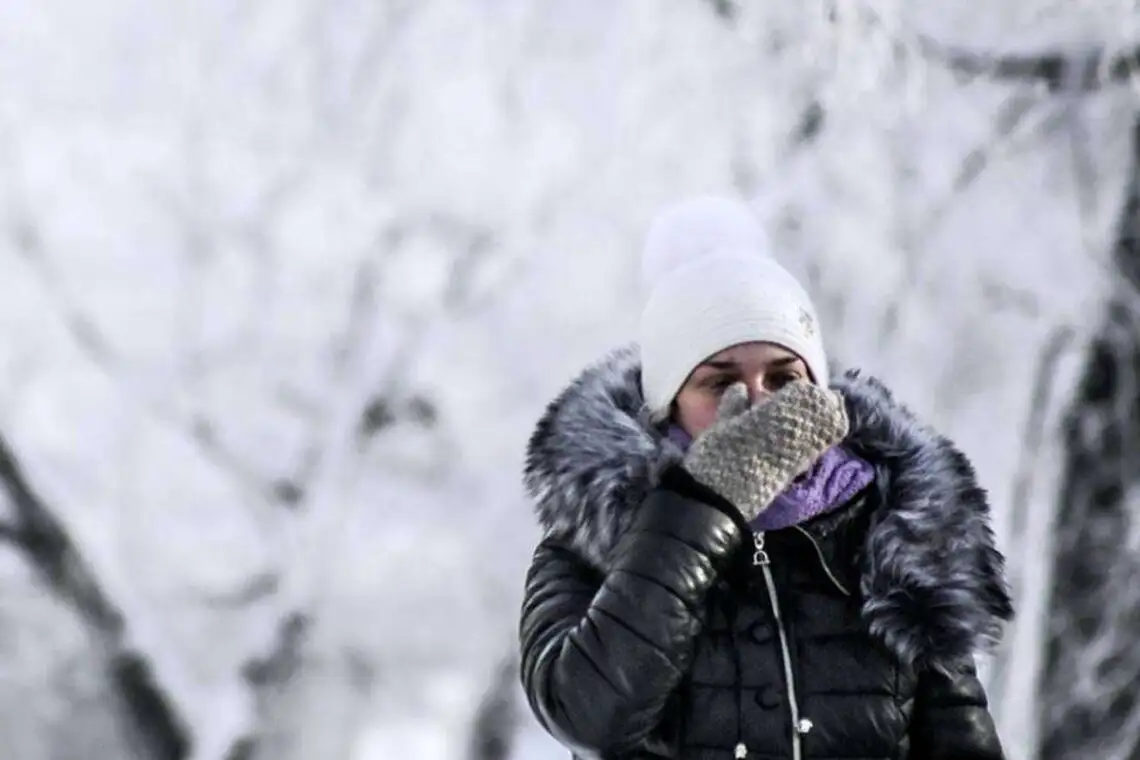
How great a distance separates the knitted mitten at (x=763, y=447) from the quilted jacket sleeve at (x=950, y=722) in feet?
0.52

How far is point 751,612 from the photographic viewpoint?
74 cm

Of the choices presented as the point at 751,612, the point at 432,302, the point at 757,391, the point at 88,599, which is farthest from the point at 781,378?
the point at 88,599

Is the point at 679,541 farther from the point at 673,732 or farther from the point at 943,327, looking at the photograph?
the point at 943,327

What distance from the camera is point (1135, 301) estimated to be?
4.92 ft

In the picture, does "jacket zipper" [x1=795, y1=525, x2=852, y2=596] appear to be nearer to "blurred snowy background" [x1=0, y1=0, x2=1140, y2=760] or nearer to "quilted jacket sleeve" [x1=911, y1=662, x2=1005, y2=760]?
"quilted jacket sleeve" [x1=911, y1=662, x2=1005, y2=760]

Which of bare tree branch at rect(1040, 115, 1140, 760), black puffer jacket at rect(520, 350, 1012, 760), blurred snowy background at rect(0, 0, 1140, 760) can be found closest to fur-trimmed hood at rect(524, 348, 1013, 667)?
black puffer jacket at rect(520, 350, 1012, 760)

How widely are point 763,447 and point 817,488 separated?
0.23 ft

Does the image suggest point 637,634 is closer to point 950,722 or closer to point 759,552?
point 759,552

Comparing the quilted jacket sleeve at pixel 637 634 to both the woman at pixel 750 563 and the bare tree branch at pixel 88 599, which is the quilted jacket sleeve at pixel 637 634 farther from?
the bare tree branch at pixel 88 599

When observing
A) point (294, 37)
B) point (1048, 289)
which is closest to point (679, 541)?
point (294, 37)

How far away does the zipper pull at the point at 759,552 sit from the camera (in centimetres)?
74

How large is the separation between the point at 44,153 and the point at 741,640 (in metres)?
0.91

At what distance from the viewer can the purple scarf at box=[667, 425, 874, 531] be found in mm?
760

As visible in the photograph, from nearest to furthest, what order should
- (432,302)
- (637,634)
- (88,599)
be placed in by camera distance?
(637,634) → (88,599) → (432,302)
